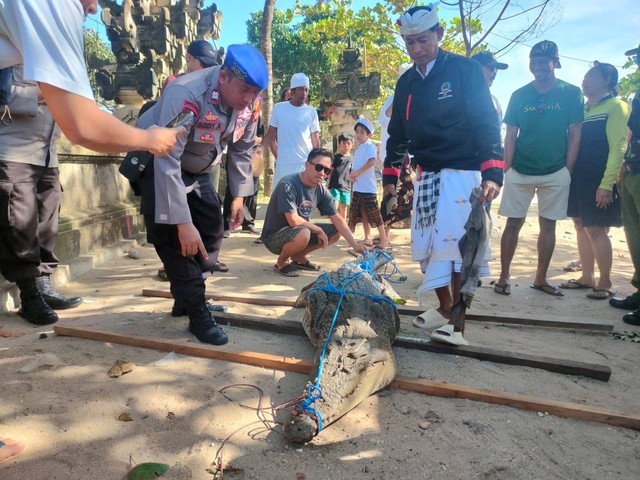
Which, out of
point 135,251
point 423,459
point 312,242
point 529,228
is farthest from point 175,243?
point 529,228

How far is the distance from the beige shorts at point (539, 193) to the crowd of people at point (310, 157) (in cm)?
1

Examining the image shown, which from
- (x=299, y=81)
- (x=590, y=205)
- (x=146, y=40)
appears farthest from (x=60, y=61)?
(x=146, y=40)

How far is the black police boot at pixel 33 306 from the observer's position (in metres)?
2.88

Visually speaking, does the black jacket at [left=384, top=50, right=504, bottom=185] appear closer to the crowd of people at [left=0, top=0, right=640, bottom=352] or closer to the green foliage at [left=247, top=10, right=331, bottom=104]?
the crowd of people at [left=0, top=0, right=640, bottom=352]

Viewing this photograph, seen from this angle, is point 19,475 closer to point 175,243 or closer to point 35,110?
point 175,243

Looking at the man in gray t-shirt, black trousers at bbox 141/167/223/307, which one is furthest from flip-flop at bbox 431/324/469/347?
the man in gray t-shirt

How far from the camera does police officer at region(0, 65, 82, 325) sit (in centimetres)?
269

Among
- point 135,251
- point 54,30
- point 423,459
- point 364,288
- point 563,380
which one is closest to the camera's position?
point 54,30

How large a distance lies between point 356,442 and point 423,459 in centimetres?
27

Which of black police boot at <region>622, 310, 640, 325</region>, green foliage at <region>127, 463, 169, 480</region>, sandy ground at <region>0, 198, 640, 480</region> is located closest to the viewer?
green foliage at <region>127, 463, 169, 480</region>

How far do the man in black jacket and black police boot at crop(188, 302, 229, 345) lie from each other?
1.36m

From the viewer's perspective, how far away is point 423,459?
5.70ft

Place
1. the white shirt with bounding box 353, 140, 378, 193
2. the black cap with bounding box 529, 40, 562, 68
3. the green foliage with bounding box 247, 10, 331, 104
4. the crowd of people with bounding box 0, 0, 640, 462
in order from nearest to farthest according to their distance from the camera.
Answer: the crowd of people with bounding box 0, 0, 640, 462
the black cap with bounding box 529, 40, 562, 68
the white shirt with bounding box 353, 140, 378, 193
the green foliage with bounding box 247, 10, 331, 104

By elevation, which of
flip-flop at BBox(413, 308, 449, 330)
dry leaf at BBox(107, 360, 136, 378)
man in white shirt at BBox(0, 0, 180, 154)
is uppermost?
man in white shirt at BBox(0, 0, 180, 154)
